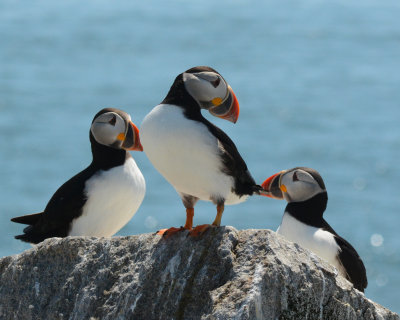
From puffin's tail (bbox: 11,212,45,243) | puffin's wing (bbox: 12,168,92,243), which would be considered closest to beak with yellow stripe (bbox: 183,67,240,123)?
puffin's wing (bbox: 12,168,92,243)

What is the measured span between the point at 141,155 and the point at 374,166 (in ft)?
37.4

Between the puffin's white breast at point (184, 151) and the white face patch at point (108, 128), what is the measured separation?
1.78 metres

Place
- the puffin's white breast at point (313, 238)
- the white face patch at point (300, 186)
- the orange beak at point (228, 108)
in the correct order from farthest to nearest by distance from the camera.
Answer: the white face patch at point (300, 186) → the puffin's white breast at point (313, 238) → the orange beak at point (228, 108)

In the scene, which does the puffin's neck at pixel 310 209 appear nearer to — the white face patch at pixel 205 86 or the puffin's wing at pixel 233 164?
the puffin's wing at pixel 233 164

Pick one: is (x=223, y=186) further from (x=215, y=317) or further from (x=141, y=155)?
(x=141, y=155)

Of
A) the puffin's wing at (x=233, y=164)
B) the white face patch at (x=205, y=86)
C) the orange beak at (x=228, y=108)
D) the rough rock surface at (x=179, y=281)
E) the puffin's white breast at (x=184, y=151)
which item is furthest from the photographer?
the orange beak at (x=228, y=108)

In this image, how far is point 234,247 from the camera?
505cm

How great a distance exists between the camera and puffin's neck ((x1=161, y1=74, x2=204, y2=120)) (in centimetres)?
581

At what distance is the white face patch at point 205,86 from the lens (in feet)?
19.3

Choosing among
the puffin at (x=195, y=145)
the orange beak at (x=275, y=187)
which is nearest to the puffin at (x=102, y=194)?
the orange beak at (x=275, y=187)

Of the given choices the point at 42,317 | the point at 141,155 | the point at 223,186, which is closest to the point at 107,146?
the point at 223,186

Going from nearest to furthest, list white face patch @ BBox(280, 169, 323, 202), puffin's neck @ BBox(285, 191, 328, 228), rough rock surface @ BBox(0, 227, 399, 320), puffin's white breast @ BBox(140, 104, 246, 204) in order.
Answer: rough rock surface @ BBox(0, 227, 399, 320) < puffin's white breast @ BBox(140, 104, 246, 204) < puffin's neck @ BBox(285, 191, 328, 228) < white face patch @ BBox(280, 169, 323, 202)

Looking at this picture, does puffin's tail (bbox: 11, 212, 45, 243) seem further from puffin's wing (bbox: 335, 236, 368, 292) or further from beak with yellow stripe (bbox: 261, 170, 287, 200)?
puffin's wing (bbox: 335, 236, 368, 292)

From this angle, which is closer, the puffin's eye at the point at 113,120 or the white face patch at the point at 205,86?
the white face patch at the point at 205,86
